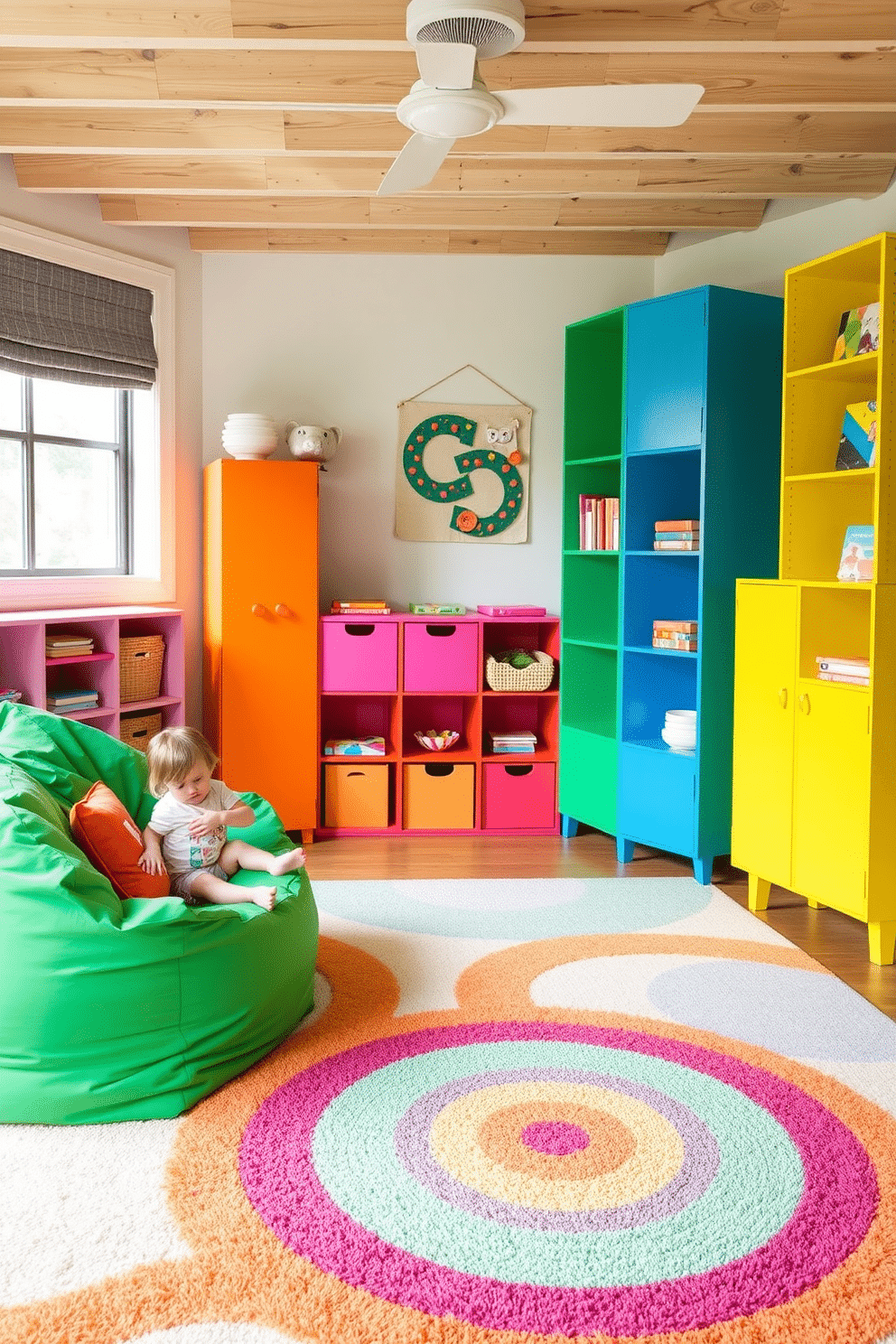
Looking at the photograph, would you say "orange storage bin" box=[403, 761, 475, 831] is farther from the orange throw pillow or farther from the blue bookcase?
the orange throw pillow

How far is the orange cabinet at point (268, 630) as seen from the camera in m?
4.66

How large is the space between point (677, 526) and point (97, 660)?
89.0 inches

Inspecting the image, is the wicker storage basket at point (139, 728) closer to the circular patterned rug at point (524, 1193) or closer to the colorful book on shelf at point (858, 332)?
the circular patterned rug at point (524, 1193)

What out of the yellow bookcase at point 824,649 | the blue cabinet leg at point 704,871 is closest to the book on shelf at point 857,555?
the yellow bookcase at point 824,649

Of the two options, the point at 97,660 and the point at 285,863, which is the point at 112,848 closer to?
the point at 285,863

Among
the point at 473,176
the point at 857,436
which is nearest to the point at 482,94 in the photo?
the point at 473,176

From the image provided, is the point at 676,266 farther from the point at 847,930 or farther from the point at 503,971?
the point at 503,971

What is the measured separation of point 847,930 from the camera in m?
3.60

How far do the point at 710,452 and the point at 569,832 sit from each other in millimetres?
1767

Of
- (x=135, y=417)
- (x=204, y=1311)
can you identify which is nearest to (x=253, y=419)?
(x=135, y=417)

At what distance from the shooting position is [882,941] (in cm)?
328

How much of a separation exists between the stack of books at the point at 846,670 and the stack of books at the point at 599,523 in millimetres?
1288

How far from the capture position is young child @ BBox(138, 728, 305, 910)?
2.90 m

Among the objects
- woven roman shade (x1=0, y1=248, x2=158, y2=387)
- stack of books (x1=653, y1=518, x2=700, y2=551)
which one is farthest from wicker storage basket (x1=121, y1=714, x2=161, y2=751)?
stack of books (x1=653, y1=518, x2=700, y2=551)
